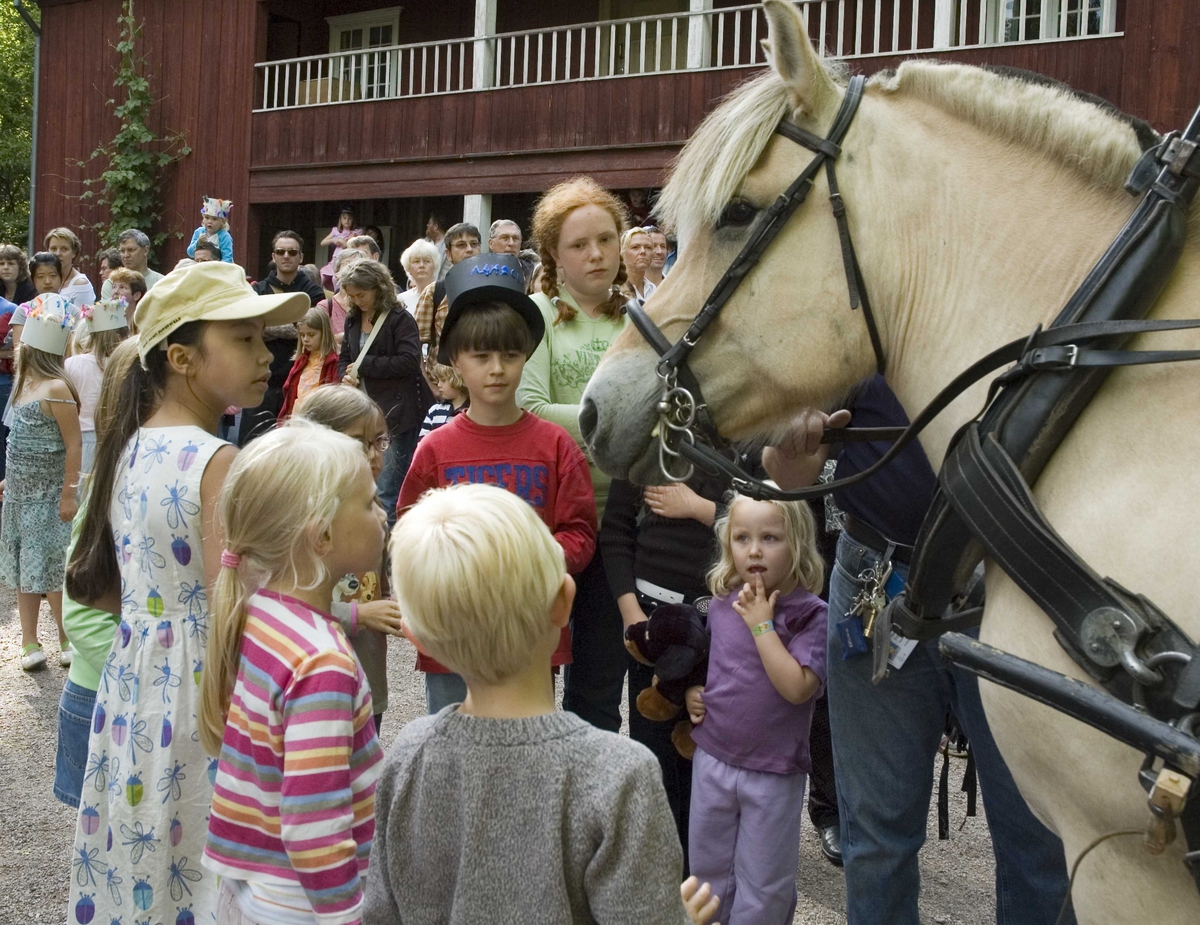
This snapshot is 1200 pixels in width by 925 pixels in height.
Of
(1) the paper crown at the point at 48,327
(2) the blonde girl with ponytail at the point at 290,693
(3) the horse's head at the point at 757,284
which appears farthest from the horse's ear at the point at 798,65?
(1) the paper crown at the point at 48,327

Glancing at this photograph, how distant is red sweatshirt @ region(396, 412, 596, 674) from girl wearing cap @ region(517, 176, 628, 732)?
0.58 ft

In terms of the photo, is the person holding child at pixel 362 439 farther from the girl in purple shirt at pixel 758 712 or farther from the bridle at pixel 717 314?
the bridle at pixel 717 314

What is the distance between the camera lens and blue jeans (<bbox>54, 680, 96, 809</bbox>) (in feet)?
9.30

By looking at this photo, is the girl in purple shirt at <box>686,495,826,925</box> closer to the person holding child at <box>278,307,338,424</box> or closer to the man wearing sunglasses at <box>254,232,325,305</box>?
the person holding child at <box>278,307,338,424</box>

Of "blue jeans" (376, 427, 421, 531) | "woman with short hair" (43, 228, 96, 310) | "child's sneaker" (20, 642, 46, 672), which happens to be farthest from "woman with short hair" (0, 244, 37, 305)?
"child's sneaker" (20, 642, 46, 672)

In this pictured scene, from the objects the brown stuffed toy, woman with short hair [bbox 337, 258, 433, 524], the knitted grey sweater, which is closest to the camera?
the knitted grey sweater

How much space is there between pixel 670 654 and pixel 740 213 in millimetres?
1438

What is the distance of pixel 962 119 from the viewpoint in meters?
1.81

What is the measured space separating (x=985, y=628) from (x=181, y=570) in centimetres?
156

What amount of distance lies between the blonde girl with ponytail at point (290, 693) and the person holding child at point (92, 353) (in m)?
4.14

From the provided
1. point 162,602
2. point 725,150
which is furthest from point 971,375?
point 162,602

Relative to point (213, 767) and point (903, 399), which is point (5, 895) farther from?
point (903, 399)

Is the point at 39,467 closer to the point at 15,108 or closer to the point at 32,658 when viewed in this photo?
the point at 32,658

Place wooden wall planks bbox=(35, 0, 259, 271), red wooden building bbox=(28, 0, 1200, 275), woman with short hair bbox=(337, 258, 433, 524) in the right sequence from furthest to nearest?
wooden wall planks bbox=(35, 0, 259, 271) → red wooden building bbox=(28, 0, 1200, 275) → woman with short hair bbox=(337, 258, 433, 524)
